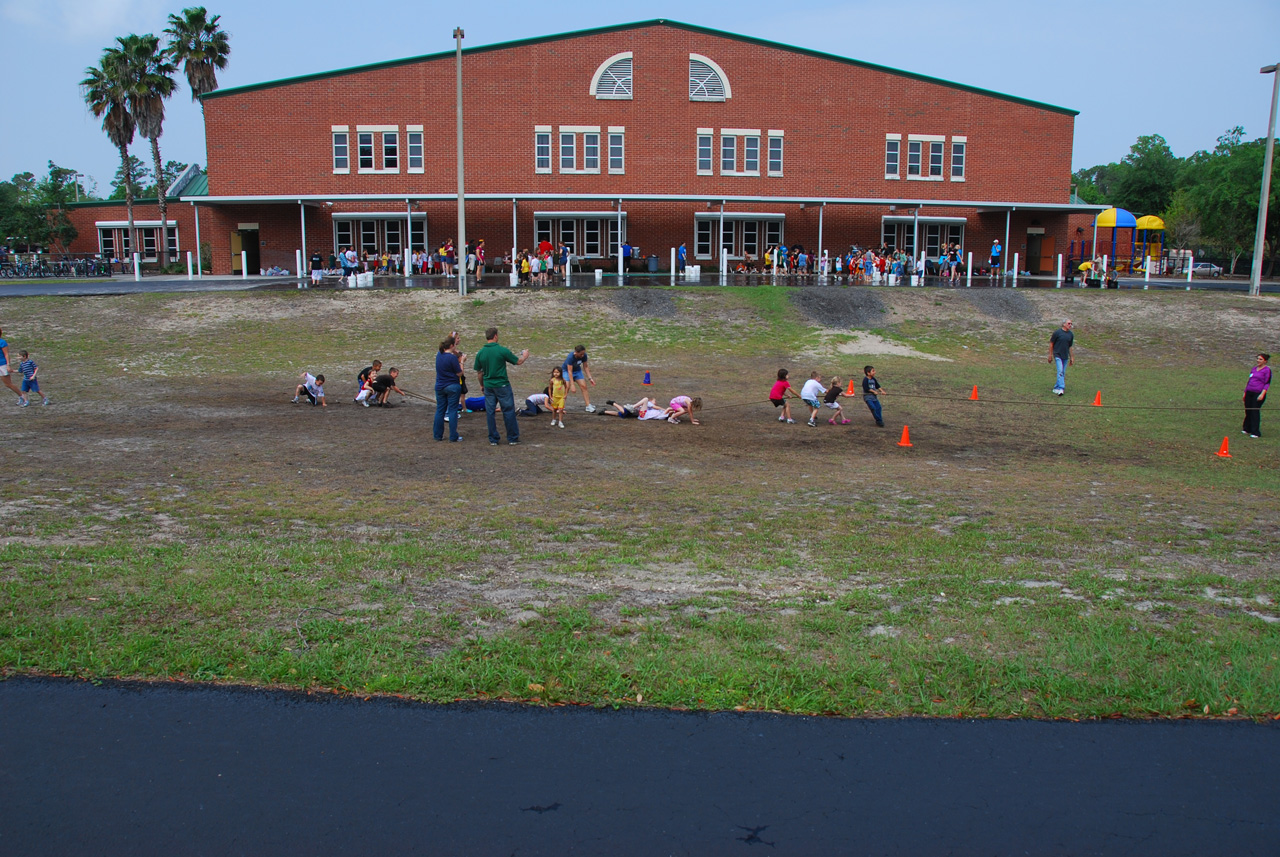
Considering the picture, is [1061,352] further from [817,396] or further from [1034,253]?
[1034,253]

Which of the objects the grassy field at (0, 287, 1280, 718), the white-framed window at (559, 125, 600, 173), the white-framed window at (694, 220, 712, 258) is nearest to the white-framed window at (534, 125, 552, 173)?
the white-framed window at (559, 125, 600, 173)

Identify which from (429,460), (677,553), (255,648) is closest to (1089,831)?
(677,553)

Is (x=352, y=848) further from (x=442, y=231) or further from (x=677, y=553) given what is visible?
(x=442, y=231)

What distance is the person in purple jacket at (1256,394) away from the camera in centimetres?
1595

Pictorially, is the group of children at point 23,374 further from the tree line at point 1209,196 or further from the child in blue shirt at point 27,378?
the tree line at point 1209,196

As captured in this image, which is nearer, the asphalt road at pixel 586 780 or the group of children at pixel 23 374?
the asphalt road at pixel 586 780

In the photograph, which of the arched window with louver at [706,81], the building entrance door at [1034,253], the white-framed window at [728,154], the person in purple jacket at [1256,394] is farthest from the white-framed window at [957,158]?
the person in purple jacket at [1256,394]

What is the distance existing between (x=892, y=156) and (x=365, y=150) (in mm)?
25416

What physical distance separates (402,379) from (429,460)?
31.4ft

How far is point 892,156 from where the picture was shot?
44812 millimetres

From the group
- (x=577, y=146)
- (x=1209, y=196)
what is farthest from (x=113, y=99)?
(x=1209, y=196)

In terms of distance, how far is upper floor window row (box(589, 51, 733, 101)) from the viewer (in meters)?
42.2

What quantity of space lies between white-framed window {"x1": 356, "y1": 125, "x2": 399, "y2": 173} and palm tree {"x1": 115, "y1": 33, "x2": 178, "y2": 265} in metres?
14.2

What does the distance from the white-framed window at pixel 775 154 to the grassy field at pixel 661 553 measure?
2675 cm
